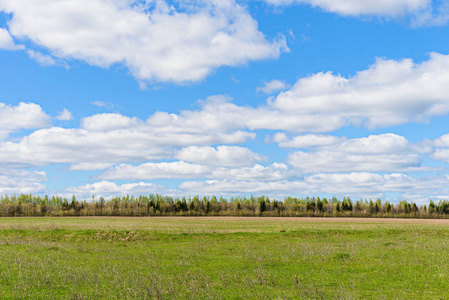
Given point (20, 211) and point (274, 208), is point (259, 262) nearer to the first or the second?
point (274, 208)

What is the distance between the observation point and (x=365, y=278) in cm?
1981

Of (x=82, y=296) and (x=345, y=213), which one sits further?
(x=345, y=213)

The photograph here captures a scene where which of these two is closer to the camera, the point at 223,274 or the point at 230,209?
the point at 223,274

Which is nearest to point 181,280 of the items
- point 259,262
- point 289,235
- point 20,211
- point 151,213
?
point 259,262

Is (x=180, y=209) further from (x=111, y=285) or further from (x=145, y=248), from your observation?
(x=111, y=285)

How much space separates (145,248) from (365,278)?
20526mm

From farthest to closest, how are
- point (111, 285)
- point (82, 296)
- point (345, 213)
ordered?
1. point (345, 213)
2. point (111, 285)
3. point (82, 296)

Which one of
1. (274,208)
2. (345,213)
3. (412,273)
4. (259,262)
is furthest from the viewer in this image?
(274,208)

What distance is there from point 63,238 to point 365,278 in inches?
1368

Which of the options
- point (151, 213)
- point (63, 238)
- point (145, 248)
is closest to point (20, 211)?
point (151, 213)

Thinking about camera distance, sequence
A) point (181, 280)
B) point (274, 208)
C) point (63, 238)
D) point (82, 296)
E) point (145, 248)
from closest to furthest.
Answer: point (82, 296) < point (181, 280) < point (145, 248) < point (63, 238) < point (274, 208)

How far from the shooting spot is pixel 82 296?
52.9ft

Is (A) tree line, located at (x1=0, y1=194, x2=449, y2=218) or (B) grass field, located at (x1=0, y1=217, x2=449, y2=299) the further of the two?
(A) tree line, located at (x1=0, y1=194, x2=449, y2=218)

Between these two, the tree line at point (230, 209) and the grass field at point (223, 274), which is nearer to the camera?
the grass field at point (223, 274)
